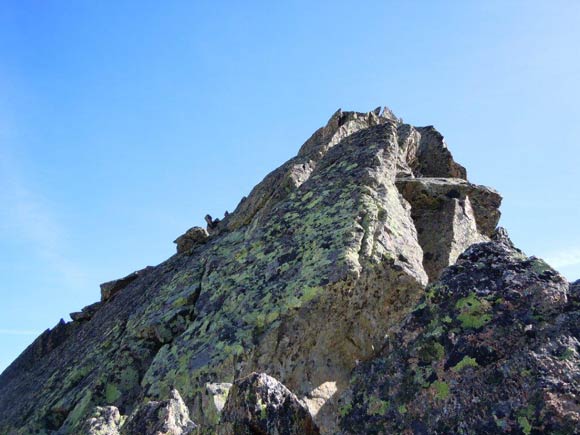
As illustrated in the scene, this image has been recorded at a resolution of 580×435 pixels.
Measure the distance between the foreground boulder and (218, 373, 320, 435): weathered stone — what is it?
73 cm

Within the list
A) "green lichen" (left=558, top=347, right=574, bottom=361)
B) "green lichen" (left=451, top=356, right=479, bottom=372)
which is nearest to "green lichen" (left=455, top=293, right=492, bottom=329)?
"green lichen" (left=451, top=356, right=479, bottom=372)

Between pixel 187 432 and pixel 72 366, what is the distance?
39.1ft

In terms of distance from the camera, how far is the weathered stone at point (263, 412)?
22.2 ft

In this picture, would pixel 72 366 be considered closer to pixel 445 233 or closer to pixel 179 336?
pixel 179 336

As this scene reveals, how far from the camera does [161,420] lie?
8.55 m

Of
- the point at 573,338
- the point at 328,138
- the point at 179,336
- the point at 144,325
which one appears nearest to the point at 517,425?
the point at 573,338

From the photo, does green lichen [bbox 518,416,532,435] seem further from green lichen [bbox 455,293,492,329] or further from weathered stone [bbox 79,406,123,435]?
weathered stone [bbox 79,406,123,435]

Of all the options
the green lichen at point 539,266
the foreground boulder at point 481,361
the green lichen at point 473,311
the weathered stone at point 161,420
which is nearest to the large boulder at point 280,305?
the weathered stone at point 161,420

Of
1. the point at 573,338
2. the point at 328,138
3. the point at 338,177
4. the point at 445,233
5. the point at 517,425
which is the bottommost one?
the point at 517,425

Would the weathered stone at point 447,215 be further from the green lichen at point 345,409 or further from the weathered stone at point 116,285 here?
the weathered stone at point 116,285

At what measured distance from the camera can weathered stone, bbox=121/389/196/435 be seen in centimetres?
837

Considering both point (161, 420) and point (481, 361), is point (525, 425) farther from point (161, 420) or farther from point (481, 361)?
point (161, 420)

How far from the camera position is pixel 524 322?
638 cm

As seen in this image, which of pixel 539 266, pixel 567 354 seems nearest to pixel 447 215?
pixel 539 266
